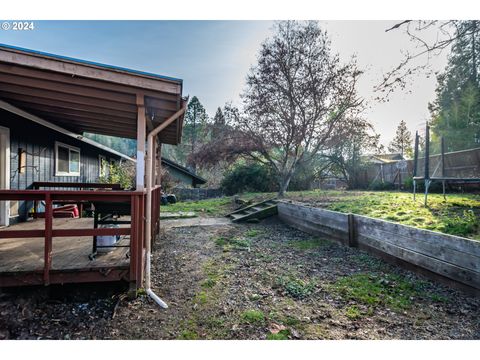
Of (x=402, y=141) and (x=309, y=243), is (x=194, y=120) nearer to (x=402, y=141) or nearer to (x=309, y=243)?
(x=402, y=141)

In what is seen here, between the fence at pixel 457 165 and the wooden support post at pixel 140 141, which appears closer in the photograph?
the wooden support post at pixel 140 141

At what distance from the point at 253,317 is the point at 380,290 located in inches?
62.2

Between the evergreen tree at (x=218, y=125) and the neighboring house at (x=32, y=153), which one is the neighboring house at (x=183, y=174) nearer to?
the evergreen tree at (x=218, y=125)

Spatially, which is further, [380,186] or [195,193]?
[195,193]

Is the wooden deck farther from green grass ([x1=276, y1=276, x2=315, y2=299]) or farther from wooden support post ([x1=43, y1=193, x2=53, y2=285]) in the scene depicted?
green grass ([x1=276, y1=276, x2=315, y2=299])

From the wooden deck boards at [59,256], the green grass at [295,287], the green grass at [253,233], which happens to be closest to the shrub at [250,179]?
the green grass at [253,233]

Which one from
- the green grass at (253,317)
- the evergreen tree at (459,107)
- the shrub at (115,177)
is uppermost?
the evergreen tree at (459,107)

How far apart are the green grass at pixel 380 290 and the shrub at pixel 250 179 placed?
12.7m

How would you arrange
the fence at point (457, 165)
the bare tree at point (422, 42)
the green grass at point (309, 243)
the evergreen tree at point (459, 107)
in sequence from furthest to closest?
the evergreen tree at point (459, 107) → the fence at point (457, 165) → the green grass at point (309, 243) → the bare tree at point (422, 42)

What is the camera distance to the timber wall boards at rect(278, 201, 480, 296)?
271 centimetres

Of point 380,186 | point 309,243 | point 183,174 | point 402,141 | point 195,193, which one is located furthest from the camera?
point 402,141

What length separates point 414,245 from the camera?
11.1 feet

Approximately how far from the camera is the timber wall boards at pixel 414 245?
8.88 feet

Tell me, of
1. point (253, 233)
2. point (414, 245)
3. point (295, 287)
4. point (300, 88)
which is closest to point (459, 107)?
point (300, 88)
